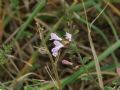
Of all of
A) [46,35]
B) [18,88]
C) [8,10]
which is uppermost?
[8,10]

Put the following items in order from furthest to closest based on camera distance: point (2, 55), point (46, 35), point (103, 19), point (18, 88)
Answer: point (103, 19)
point (46, 35)
point (18, 88)
point (2, 55)

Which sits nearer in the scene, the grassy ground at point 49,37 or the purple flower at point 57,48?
the purple flower at point 57,48

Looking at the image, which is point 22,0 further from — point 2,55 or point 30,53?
point 2,55

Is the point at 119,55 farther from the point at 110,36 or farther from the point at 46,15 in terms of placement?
the point at 46,15

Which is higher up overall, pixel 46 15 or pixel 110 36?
pixel 46 15

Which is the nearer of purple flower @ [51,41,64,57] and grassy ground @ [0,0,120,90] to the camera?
purple flower @ [51,41,64,57]

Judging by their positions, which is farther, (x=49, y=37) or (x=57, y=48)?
(x=49, y=37)

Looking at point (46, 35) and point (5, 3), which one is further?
point (5, 3)

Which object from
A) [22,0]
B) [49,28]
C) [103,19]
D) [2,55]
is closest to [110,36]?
[103,19]

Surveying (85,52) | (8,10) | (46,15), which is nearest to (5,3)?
(8,10)

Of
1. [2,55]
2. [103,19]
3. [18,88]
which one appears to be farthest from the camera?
[103,19]
